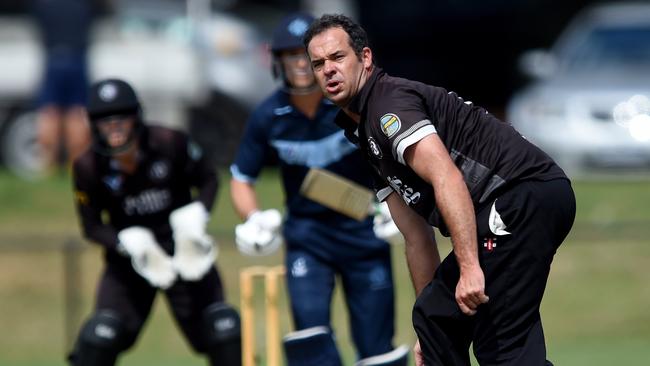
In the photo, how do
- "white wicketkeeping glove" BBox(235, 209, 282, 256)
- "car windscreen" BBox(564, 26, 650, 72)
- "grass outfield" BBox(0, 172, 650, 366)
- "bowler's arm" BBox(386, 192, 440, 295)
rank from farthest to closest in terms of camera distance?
"car windscreen" BBox(564, 26, 650, 72)
"grass outfield" BBox(0, 172, 650, 366)
"white wicketkeeping glove" BBox(235, 209, 282, 256)
"bowler's arm" BBox(386, 192, 440, 295)

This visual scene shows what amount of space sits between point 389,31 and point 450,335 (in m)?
12.6

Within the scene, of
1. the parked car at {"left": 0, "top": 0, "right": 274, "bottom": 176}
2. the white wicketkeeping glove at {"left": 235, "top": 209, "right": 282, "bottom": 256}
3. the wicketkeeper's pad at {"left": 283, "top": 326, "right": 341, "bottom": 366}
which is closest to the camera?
the wicketkeeper's pad at {"left": 283, "top": 326, "right": 341, "bottom": 366}

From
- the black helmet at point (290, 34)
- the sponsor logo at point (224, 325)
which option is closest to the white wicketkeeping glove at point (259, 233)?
the sponsor logo at point (224, 325)

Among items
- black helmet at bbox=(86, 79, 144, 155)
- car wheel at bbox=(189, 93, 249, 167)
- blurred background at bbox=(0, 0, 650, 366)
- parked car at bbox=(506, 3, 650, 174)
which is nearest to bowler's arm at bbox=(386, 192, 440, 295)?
black helmet at bbox=(86, 79, 144, 155)

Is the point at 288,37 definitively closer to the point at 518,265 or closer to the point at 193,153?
the point at 193,153

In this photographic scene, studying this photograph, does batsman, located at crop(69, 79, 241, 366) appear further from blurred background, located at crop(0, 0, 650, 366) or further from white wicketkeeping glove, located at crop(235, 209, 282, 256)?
blurred background, located at crop(0, 0, 650, 366)

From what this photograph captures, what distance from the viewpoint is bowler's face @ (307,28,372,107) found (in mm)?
5832

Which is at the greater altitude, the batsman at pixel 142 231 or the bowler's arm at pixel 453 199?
the bowler's arm at pixel 453 199

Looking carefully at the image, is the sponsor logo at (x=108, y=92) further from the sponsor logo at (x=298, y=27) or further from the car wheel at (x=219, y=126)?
the car wheel at (x=219, y=126)

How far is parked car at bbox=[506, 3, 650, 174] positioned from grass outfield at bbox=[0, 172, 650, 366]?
0.30 meters

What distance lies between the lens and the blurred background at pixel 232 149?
38.9 feet

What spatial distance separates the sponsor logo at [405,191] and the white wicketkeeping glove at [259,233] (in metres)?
1.77

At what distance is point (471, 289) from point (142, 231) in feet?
8.55

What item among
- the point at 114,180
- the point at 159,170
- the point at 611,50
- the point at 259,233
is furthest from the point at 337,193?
the point at 611,50
